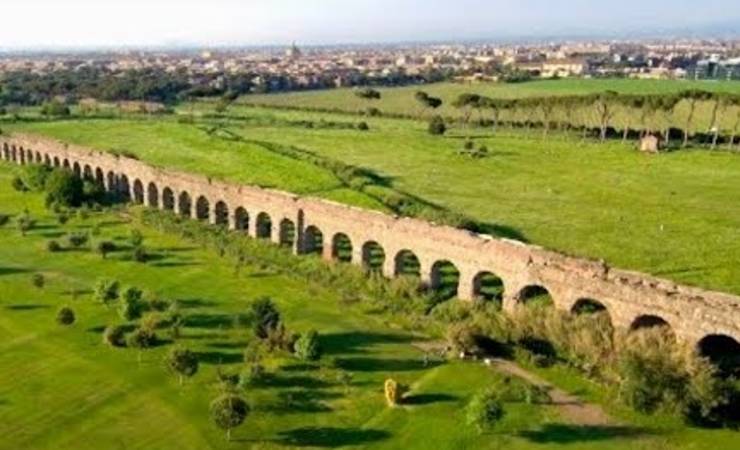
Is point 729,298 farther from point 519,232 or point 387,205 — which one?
point 387,205

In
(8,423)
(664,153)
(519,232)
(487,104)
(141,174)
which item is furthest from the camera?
(487,104)

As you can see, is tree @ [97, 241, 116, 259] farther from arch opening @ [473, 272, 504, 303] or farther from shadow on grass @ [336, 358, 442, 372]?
arch opening @ [473, 272, 504, 303]

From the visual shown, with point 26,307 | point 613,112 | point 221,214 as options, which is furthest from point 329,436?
point 613,112

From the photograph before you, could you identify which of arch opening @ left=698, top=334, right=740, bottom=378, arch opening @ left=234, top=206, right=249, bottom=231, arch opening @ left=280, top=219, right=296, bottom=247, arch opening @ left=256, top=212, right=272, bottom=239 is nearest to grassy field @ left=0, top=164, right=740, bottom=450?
arch opening @ left=698, top=334, right=740, bottom=378

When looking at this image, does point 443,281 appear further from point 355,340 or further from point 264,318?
point 264,318

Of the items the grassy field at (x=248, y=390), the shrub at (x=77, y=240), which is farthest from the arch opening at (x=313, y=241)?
the shrub at (x=77, y=240)

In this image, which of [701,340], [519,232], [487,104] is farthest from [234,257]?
[487,104]
